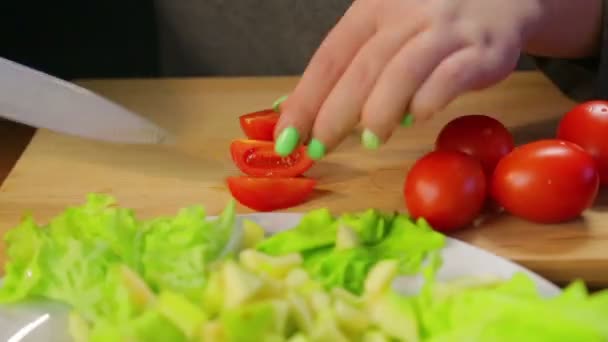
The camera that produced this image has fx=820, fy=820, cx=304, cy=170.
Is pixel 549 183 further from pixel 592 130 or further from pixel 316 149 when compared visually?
pixel 316 149

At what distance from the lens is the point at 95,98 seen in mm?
1015

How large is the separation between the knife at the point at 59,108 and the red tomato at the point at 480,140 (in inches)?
15.7

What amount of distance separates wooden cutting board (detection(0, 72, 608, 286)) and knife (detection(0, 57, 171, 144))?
0.17 ft

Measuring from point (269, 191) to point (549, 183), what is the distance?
0.31 meters

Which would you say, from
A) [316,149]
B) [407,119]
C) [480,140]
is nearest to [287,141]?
[316,149]

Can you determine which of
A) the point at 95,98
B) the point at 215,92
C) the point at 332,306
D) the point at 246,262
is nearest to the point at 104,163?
the point at 95,98

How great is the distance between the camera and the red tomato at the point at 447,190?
0.86 m

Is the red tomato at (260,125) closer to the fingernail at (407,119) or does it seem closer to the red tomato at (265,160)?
the red tomato at (265,160)

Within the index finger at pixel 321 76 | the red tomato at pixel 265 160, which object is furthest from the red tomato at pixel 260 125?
the index finger at pixel 321 76

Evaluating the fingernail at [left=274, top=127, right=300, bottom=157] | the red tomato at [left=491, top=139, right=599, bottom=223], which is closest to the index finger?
the fingernail at [left=274, top=127, right=300, bottom=157]

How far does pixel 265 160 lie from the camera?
3.33ft

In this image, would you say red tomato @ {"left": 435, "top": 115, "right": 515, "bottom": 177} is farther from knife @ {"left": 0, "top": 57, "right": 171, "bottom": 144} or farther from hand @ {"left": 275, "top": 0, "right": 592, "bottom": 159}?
knife @ {"left": 0, "top": 57, "right": 171, "bottom": 144}

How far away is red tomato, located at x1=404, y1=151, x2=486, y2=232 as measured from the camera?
0.86m

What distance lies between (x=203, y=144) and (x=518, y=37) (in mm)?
443
